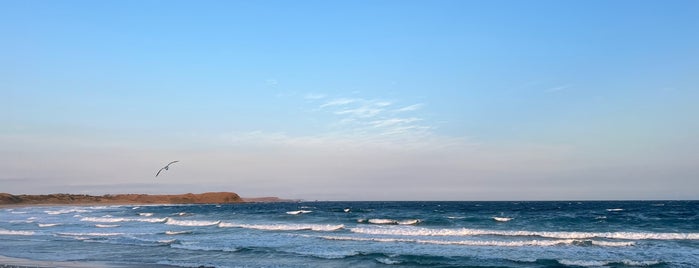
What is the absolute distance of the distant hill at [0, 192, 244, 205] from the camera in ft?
312

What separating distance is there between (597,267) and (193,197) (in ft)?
389

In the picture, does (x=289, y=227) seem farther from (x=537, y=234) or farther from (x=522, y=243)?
(x=522, y=243)

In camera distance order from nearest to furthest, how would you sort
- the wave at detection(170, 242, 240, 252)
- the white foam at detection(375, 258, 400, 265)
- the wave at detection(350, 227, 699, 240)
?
1. the white foam at detection(375, 258, 400, 265)
2. the wave at detection(170, 242, 240, 252)
3. the wave at detection(350, 227, 699, 240)

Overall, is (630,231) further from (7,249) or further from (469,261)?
(7,249)

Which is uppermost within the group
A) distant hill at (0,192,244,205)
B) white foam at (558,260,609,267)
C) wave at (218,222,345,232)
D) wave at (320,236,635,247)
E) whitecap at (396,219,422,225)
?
distant hill at (0,192,244,205)

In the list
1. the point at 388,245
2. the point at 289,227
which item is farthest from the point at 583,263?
the point at 289,227

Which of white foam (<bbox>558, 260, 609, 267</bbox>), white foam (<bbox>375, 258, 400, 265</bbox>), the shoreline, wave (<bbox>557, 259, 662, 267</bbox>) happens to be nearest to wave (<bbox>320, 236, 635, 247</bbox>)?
white foam (<bbox>558, 260, 609, 267</bbox>)

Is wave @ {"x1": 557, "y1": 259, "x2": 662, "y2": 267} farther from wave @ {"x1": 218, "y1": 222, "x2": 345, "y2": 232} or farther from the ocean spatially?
wave @ {"x1": 218, "y1": 222, "x2": 345, "y2": 232}

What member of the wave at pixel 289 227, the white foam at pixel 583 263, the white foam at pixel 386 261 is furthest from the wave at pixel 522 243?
the wave at pixel 289 227

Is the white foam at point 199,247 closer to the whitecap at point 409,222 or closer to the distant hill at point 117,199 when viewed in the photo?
the whitecap at point 409,222

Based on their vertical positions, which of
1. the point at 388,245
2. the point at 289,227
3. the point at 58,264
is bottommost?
the point at 58,264

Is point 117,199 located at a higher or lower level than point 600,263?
higher

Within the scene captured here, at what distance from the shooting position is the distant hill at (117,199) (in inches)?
3748

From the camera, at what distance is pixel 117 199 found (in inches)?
4540
